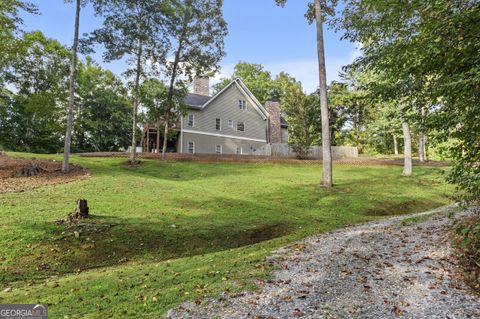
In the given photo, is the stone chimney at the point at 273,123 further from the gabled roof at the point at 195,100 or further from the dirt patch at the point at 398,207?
the dirt patch at the point at 398,207

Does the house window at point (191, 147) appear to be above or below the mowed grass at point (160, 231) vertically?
above

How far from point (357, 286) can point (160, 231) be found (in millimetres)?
6153

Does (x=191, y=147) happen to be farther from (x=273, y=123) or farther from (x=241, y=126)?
(x=273, y=123)

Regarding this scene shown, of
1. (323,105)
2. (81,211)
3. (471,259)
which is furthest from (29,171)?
(471,259)

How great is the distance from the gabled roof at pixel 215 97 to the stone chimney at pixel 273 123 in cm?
112

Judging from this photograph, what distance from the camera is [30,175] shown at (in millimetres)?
17109

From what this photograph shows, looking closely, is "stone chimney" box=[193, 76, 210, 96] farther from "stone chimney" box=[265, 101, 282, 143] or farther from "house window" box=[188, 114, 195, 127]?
"stone chimney" box=[265, 101, 282, 143]

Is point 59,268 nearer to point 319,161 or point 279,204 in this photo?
point 279,204

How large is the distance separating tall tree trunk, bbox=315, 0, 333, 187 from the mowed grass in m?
1.05

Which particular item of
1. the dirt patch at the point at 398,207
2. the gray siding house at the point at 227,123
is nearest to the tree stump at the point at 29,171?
the dirt patch at the point at 398,207

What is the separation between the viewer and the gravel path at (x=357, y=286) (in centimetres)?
474

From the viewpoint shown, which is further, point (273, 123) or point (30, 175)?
point (273, 123)

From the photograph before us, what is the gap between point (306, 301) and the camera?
504 centimetres

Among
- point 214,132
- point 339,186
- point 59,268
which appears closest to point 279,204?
point 339,186
